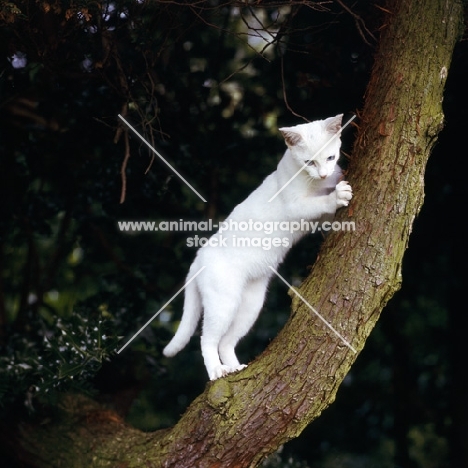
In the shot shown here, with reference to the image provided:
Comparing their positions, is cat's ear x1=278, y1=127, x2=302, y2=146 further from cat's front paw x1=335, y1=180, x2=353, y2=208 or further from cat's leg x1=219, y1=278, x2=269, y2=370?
cat's leg x1=219, y1=278, x2=269, y2=370

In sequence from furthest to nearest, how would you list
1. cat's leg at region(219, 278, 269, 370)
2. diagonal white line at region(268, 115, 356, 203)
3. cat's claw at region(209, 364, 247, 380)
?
cat's leg at region(219, 278, 269, 370)
cat's claw at region(209, 364, 247, 380)
diagonal white line at region(268, 115, 356, 203)

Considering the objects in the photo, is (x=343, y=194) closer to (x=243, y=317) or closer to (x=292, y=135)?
(x=292, y=135)

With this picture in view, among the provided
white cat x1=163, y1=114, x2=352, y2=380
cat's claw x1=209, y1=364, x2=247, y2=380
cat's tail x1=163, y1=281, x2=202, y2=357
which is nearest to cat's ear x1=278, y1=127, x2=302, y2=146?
white cat x1=163, y1=114, x2=352, y2=380

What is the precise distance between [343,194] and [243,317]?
0.92 metres

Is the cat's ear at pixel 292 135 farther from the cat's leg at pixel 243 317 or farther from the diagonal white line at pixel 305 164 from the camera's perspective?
the cat's leg at pixel 243 317

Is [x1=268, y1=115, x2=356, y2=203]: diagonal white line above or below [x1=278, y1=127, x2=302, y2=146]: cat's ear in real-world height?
below

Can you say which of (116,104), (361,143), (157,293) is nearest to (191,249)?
(157,293)

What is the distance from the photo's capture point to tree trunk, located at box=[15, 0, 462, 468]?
284cm

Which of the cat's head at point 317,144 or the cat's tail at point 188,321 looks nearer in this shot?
the cat's head at point 317,144

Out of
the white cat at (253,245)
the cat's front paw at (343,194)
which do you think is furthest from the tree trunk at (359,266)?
the white cat at (253,245)

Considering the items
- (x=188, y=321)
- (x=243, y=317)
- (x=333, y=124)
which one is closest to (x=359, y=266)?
(x=333, y=124)

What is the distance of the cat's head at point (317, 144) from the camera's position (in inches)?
120

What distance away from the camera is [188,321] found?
347 cm

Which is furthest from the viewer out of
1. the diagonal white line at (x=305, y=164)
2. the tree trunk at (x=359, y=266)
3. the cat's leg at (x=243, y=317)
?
the cat's leg at (x=243, y=317)
